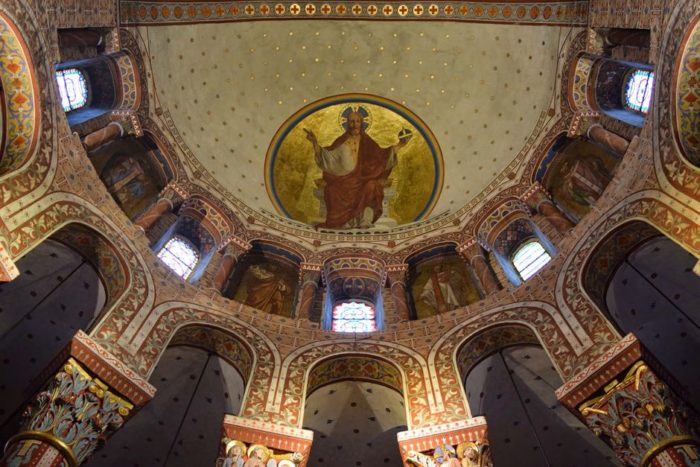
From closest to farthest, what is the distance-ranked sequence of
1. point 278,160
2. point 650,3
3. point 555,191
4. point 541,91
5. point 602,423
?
point 602,423 < point 650,3 < point 555,191 < point 541,91 < point 278,160

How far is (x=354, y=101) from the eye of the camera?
20125 mm

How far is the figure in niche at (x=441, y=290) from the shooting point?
15453 millimetres

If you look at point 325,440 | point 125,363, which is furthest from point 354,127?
point 125,363

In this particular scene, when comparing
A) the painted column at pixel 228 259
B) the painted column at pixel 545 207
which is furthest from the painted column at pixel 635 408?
the painted column at pixel 228 259

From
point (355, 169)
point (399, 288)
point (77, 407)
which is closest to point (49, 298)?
Answer: point (77, 407)

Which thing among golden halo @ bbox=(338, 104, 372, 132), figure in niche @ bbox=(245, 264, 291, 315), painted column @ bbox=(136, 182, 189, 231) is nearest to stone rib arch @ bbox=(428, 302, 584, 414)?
figure in niche @ bbox=(245, 264, 291, 315)

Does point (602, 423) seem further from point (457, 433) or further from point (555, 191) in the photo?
point (555, 191)

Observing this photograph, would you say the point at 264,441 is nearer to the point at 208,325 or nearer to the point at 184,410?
the point at 208,325

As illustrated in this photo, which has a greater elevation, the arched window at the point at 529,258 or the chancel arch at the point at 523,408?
the arched window at the point at 529,258

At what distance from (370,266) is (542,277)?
4669 millimetres

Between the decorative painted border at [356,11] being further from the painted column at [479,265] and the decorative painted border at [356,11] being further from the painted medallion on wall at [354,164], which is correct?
the painted column at [479,265]

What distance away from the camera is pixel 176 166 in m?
16.7

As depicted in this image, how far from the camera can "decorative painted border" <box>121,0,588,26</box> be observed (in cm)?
1591

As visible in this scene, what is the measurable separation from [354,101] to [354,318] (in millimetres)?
7864
